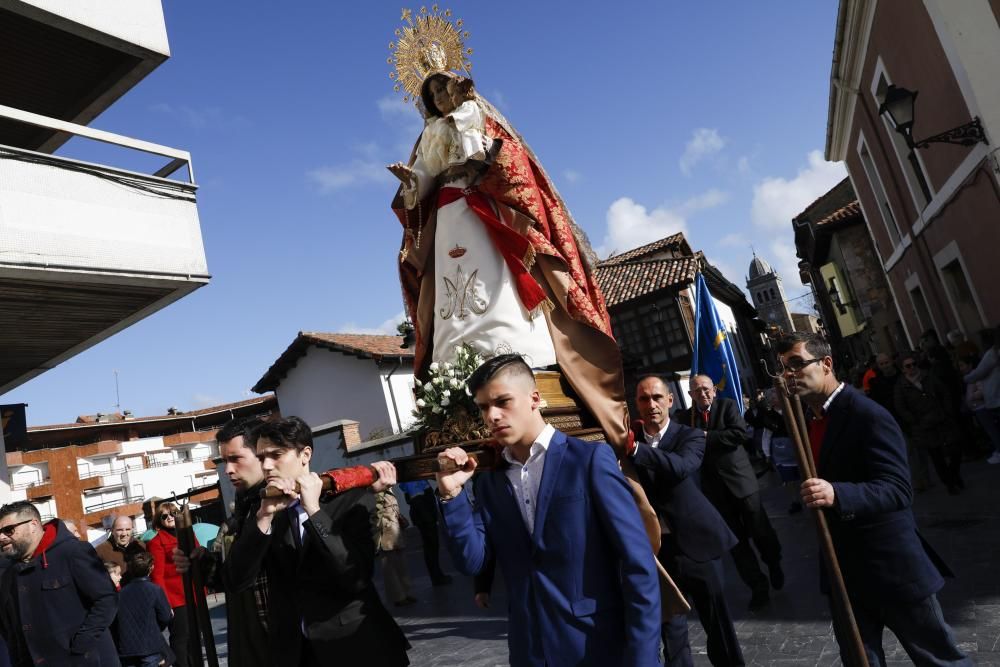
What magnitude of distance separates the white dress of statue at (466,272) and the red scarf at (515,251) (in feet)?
0.13

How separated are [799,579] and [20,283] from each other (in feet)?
27.0

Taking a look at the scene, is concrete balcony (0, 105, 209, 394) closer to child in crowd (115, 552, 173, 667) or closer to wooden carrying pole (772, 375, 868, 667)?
child in crowd (115, 552, 173, 667)

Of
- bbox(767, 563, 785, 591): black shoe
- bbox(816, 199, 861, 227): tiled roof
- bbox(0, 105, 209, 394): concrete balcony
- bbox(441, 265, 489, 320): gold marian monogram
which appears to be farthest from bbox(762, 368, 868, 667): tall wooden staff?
bbox(816, 199, 861, 227): tiled roof

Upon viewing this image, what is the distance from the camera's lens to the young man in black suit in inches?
103

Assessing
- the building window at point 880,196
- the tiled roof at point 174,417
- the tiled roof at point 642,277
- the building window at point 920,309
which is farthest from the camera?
the tiled roof at point 174,417

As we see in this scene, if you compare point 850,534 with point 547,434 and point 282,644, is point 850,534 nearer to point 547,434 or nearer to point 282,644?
point 547,434

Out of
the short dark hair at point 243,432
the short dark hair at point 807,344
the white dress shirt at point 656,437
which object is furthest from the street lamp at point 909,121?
Result: the short dark hair at point 243,432

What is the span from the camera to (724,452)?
516 cm

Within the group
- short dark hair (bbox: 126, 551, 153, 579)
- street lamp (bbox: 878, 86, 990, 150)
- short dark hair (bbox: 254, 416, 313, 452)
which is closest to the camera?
short dark hair (bbox: 254, 416, 313, 452)

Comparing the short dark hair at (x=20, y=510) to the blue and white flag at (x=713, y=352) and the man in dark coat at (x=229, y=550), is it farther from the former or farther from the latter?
the blue and white flag at (x=713, y=352)

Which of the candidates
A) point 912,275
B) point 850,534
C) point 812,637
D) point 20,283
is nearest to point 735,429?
point 812,637

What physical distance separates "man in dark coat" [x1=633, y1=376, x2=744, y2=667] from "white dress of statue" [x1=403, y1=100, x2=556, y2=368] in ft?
2.74

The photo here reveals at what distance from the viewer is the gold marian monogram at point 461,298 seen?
4.13m

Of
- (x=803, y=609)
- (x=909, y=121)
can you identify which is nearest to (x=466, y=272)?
(x=803, y=609)
